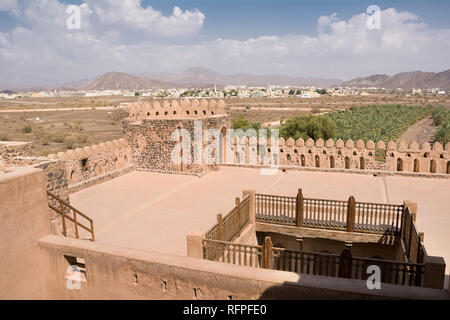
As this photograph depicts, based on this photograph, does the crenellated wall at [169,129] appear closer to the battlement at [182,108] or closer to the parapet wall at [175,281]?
the battlement at [182,108]

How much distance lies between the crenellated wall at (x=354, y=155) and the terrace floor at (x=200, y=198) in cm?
60

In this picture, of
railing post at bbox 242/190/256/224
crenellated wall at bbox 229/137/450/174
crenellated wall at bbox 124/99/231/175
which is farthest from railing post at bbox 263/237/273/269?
crenellated wall at bbox 229/137/450/174

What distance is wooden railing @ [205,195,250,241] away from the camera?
21.7 feet

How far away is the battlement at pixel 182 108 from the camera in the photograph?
45.5 ft

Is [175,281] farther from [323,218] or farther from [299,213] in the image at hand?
[323,218]

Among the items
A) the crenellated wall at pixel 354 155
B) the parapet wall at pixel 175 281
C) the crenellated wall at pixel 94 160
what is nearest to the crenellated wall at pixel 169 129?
the crenellated wall at pixel 94 160

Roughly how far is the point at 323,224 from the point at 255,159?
6203 millimetres

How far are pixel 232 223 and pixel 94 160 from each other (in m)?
6.50

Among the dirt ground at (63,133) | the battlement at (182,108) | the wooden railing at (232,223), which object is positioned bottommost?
the dirt ground at (63,133)

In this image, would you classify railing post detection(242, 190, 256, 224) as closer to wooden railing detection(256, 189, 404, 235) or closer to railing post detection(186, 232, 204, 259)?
wooden railing detection(256, 189, 404, 235)
